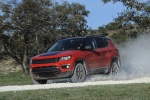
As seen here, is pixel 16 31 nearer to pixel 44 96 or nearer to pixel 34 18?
pixel 34 18

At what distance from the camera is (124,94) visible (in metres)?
9.53

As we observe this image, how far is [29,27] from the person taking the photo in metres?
32.5

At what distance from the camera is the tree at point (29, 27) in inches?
1270

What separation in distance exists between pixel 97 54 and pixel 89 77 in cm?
99

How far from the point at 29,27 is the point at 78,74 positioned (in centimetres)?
1814

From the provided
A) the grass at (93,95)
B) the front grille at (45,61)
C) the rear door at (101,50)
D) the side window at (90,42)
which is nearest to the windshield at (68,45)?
the side window at (90,42)

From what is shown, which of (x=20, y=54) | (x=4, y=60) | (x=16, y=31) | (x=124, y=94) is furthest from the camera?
(x=4, y=60)

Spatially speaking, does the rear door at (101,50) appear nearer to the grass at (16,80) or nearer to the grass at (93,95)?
the grass at (16,80)

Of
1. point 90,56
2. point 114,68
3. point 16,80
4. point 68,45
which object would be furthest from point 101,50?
point 16,80

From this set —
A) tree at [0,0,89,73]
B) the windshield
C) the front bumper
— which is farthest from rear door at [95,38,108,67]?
tree at [0,0,89,73]

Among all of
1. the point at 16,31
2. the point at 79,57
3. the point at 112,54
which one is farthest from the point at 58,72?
the point at 16,31

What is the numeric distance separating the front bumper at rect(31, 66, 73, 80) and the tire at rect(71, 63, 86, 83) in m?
0.20

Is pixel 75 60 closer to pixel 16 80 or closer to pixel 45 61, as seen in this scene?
pixel 45 61

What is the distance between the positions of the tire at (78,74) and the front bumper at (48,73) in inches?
7.8
